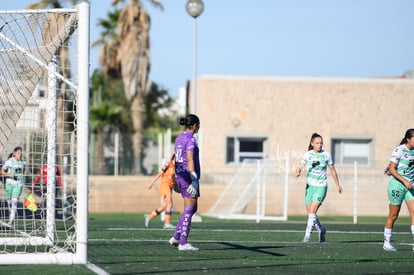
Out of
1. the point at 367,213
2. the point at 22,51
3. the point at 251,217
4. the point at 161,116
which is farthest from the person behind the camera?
the point at 161,116

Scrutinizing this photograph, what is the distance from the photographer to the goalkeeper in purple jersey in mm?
14731

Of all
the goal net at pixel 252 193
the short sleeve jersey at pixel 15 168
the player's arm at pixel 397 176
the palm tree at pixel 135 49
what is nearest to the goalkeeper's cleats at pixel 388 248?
the player's arm at pixel 397 176

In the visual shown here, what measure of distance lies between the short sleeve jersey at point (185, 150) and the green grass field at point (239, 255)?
1.26 metres

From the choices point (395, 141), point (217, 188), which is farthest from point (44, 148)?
point (395, 141)

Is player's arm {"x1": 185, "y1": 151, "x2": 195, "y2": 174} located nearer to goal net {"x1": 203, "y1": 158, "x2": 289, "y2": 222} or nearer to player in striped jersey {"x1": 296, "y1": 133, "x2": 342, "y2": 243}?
player in striped jersey {"x1": 296, "y1": 133, "x2": 342, "y2": 243}

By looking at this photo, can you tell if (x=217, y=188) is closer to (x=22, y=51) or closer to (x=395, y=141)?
(x=395, y=141)

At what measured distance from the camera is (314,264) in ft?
42.7

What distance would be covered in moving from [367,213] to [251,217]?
6841 mm

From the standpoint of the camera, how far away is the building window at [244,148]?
143 feet

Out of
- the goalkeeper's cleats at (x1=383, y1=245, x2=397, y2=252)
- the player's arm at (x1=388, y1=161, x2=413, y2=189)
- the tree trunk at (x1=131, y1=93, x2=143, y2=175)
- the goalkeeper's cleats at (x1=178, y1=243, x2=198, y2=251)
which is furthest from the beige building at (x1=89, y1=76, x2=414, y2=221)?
the goalkeeper's cleats at (x1=178, y1=243, x2=198, y2=251)

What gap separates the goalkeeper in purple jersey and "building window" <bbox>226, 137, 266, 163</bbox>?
28367mm

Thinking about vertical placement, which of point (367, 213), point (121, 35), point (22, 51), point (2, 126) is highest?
point (121, 35)

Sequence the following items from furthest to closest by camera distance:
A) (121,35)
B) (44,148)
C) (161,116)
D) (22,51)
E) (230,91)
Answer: (161,116) → (121,35) → (230,91) → (44,148) → (22,51)

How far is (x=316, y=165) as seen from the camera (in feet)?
58.1
